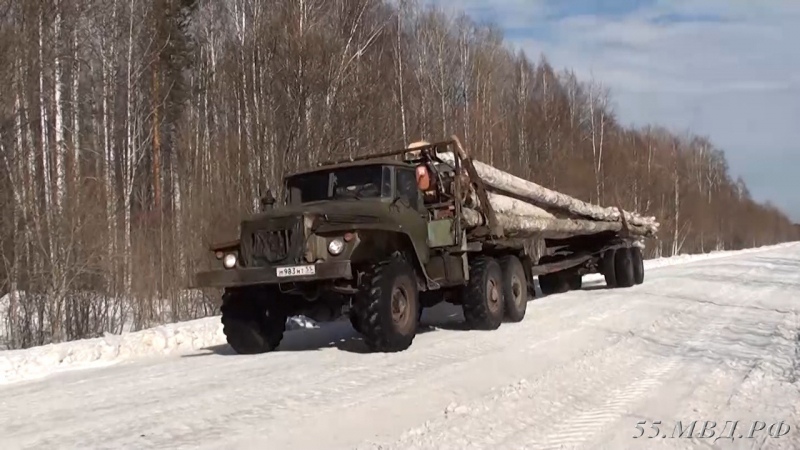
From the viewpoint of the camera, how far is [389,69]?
2733 centimetres

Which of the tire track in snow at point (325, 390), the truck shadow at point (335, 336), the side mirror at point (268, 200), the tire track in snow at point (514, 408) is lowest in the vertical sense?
the tire track in snow at point (514, 408)

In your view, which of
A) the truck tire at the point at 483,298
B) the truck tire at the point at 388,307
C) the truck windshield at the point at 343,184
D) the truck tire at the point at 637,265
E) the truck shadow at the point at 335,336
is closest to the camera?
the truck tire at the point at 388,307

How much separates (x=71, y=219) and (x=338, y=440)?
8.26m

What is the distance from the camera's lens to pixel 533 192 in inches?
514

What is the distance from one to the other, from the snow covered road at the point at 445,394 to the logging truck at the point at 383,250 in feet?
1.47

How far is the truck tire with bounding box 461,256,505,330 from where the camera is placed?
33.4 feet

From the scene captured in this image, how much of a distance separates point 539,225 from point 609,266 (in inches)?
189

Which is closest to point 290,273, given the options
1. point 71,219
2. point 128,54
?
point 71,219

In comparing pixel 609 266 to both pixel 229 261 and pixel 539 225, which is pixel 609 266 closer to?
pixel 539 225

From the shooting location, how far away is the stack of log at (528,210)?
10.7 m

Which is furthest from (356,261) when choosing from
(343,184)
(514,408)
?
A: (514,408)

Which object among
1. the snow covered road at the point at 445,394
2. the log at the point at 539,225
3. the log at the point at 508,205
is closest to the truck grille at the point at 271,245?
the snow covered road at the point at 445,394

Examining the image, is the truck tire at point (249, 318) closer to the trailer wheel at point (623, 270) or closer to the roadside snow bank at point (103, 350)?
the roadside snow bank at point (103, 350)

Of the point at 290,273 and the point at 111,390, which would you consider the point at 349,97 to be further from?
the point at 111,390
